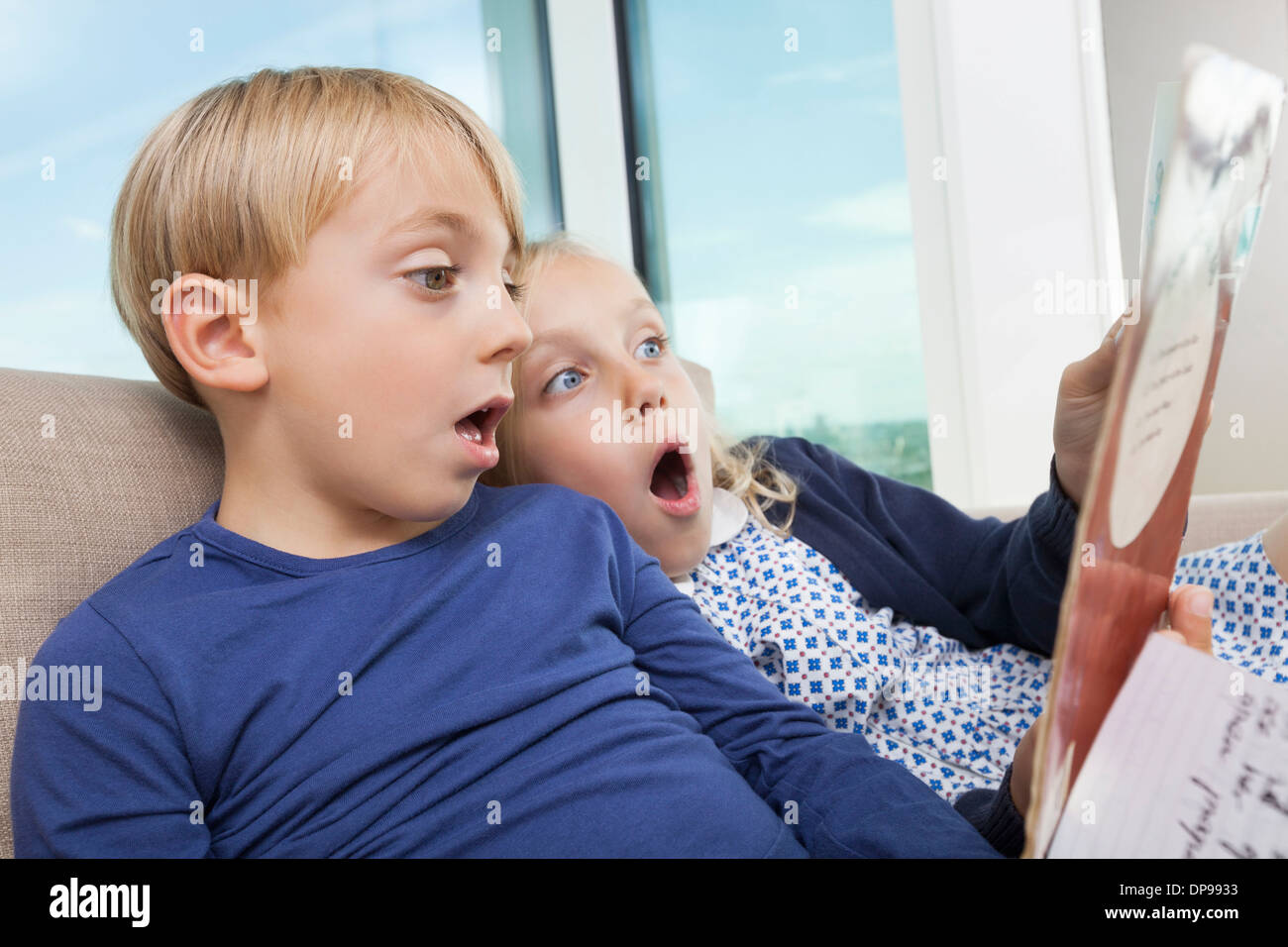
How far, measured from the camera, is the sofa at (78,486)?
0.68m

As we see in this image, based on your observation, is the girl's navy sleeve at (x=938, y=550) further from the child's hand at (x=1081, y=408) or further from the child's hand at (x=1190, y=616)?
the child's hand at (x=1190, y=616)

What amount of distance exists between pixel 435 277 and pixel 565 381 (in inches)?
11.3

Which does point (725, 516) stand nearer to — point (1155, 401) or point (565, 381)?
point (565, 381)

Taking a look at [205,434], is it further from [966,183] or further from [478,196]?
[966,183]

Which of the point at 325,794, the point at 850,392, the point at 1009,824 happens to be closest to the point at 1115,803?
the point at 1009,824

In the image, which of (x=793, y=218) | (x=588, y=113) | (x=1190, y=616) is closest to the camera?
(x=1190, y=616)

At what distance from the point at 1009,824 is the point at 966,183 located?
2.10 metres

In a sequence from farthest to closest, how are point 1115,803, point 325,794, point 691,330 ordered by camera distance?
point 691,330 → point 325,794 → point 1115,803

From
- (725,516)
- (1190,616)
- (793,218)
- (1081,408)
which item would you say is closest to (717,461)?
(725,516)

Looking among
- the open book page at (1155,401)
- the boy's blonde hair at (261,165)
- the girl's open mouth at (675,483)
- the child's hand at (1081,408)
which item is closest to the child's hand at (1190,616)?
the open book page at (1155,401)

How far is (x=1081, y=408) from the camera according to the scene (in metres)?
0.84

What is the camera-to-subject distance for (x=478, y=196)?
Result: 757 mm

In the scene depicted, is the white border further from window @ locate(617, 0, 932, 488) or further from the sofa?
the sofa

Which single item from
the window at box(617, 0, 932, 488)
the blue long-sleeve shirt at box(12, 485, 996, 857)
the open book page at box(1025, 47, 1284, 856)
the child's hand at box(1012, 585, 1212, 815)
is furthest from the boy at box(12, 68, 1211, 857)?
the window at box(617, 0, 932, 488)
